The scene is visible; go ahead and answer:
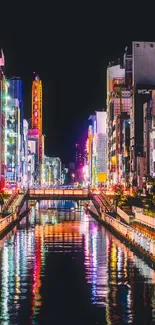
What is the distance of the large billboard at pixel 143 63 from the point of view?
17588 centimetres

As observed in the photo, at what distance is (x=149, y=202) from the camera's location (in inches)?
3529

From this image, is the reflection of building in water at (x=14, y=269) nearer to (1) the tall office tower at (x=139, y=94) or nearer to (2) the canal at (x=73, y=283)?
(2) the canal at (x=73, y=283)

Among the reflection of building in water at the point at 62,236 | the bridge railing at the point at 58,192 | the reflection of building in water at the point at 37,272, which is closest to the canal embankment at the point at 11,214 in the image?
the reflection of building in water at the point at 62,236

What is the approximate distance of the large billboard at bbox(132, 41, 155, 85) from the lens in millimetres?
175875

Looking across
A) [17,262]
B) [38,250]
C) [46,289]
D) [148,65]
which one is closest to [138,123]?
[148,65]

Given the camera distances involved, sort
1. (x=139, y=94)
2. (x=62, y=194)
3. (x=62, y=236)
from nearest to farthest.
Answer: (x=62, y=236) < (x=62, y=194) < (x=139, y=94)

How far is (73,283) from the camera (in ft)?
133

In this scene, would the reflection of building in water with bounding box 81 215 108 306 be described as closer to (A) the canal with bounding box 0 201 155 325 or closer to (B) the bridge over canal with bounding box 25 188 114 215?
(A) the canal with bounding box 0 201 155 325

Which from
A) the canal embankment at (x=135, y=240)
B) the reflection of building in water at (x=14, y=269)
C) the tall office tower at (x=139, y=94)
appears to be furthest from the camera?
the tall office tower at (x=139, y=94)

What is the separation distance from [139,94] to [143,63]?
57.5ft

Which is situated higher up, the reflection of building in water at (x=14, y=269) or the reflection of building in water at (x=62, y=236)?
the reflection of building in water at (x=14, y=269)

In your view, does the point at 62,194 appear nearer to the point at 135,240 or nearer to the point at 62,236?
the point at 62,236

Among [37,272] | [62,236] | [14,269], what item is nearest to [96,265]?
[37,272]

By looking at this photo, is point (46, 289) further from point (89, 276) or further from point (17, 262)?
point (17, 262)
